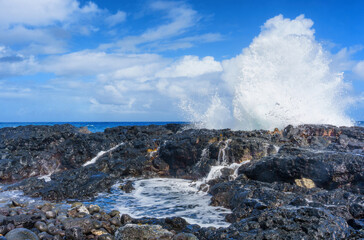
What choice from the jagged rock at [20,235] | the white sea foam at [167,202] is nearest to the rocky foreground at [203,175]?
the jagged rock at [20,235]

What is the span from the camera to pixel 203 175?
1395 centimetres

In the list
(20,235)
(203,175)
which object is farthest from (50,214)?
(203,175)

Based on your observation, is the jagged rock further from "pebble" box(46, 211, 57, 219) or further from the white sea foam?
the white sea foam

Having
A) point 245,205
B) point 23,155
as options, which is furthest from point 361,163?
point 23,155

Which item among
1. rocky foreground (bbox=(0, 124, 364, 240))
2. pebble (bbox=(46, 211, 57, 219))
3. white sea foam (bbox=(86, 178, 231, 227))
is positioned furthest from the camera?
white sea foam (bbox=(86, 178, 231, 227))

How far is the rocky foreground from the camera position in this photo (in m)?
5.95

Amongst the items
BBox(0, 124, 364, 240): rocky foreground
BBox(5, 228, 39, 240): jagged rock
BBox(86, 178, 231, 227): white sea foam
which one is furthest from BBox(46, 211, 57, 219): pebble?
BBox(86, 178, 231, 227): white sea foam

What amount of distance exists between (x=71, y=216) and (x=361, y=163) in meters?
9.73

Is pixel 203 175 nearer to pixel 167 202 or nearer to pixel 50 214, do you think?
pixel 167 202

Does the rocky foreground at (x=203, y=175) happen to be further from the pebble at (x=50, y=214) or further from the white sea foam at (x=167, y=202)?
the white sea foam at (x=167, y=202)

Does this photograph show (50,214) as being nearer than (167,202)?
Yes

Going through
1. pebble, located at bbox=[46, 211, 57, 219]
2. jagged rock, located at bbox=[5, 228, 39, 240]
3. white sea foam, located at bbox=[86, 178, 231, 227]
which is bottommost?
white sea foam, located at bbox=[86, 178, 231, 227]

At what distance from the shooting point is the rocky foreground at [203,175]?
5952 mm

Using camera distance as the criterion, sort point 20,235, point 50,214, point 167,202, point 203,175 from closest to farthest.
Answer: point 20,235, point 50,214, point 167,202, point 203,175
